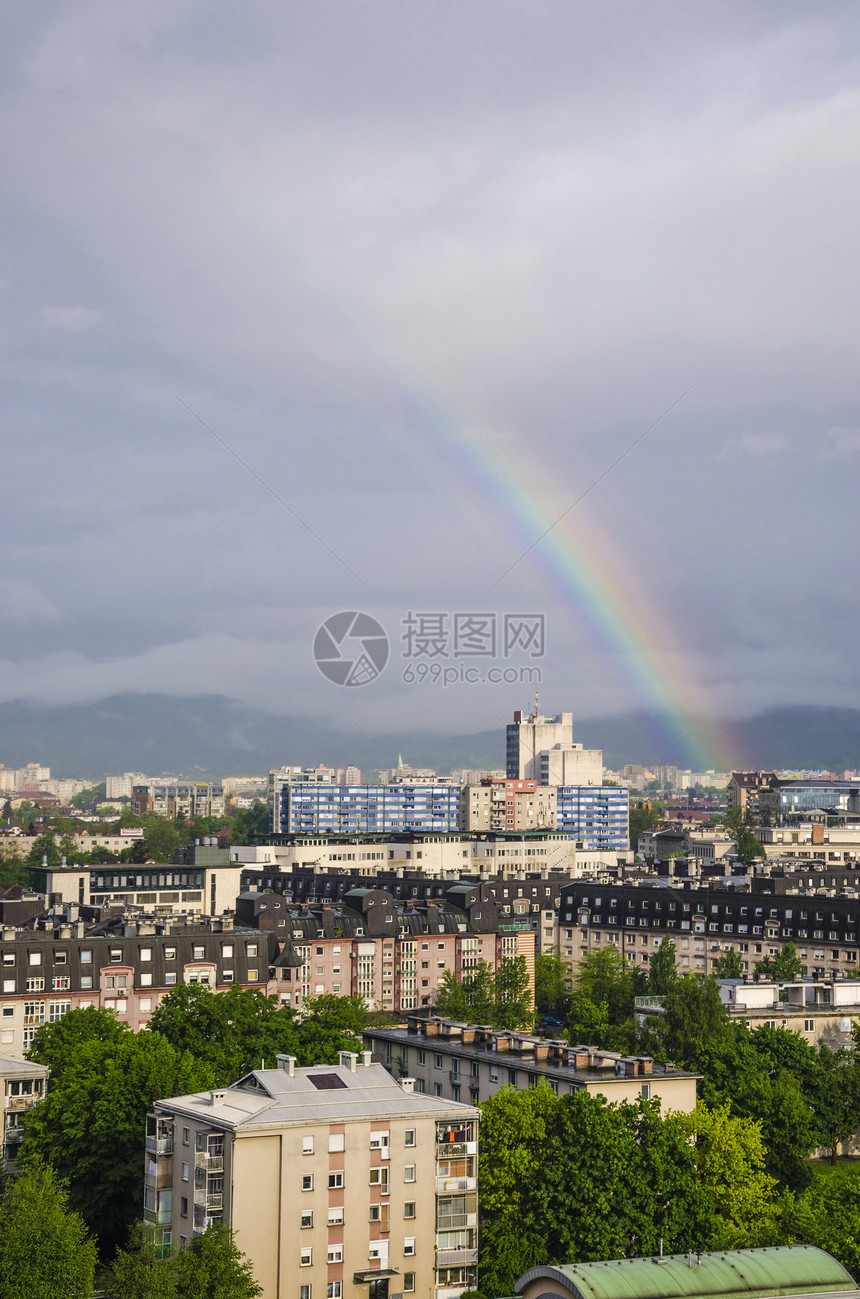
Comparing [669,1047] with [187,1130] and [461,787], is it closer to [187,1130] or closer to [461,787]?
[187,1130]

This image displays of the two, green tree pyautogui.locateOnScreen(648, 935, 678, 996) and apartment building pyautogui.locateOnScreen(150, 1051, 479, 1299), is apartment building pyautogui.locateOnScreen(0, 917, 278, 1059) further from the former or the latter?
apartment building pyautogui.locateOnScreen(150, 1051, 479, 1299)

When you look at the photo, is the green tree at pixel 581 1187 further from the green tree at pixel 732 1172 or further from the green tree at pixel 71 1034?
the green tree at pixel 71 1034

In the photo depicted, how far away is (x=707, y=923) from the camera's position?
82125 millimetres

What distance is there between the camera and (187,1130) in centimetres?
3309

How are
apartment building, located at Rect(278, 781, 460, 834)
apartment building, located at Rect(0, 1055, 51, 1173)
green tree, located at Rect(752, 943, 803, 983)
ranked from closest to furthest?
apartment building, located at Rect(0, 1055, 51, 1173), green tree, located at Rect(752, 943, 803, 983), apartment building, located at Rect(278, 781, 460, 834)

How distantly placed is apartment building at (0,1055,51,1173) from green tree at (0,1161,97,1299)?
1284 centimetres

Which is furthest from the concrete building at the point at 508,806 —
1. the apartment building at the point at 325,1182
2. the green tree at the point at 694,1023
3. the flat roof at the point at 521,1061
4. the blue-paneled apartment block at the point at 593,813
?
the apartment building at the point at 325,1182

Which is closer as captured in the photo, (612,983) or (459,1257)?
(459,1257)

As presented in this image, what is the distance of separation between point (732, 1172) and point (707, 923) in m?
45.5

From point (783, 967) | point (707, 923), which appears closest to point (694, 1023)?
point (783, 967)

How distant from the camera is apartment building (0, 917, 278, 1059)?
188ft

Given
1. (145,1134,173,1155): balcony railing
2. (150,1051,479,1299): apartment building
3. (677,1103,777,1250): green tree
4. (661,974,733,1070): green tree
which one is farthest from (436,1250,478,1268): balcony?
(661,974,733,1070): green tree

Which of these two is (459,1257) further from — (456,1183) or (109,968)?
(109,968)

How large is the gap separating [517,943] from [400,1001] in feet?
25.3
